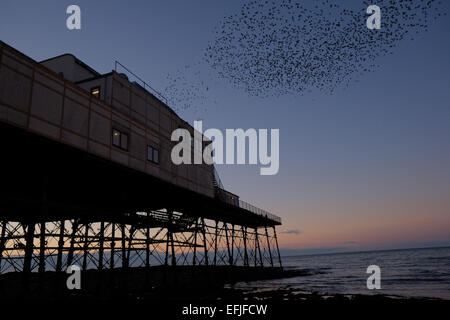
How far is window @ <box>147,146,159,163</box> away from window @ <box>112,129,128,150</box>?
2158 millimetres

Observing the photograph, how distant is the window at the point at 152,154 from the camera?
67.9 ft

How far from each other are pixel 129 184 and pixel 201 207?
931cm

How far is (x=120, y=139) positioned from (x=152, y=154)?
9.83 feet

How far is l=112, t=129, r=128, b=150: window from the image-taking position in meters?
17.9

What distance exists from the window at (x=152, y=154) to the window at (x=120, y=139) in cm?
216
